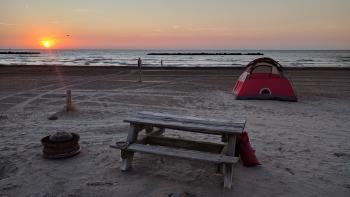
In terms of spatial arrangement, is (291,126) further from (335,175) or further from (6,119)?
(6,119)

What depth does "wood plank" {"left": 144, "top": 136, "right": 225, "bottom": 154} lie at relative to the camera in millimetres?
5518

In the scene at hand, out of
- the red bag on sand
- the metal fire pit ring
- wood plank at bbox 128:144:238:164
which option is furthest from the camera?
the metal fire pit ring

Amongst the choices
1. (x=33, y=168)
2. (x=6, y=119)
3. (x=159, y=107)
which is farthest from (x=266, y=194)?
(x=6, y=119)

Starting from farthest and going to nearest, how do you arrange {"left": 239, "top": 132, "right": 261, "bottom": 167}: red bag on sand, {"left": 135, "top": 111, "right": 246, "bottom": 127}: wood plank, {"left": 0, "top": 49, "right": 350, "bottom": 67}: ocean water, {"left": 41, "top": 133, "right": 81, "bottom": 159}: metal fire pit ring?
1. {"left": 0, "top": 49, "right": 350, "bottom": 67}: ocean water
2. {"left": 41, "top": 133, "right": 81, "bottom": 159}: metal fire pit ring
3. {"left": 239, "top": 132, "right": 261, "bottom": 167}: red bag on sand
4. {"left": 135, "top": 111, "right": 246, "bottom": 127}: wood plank

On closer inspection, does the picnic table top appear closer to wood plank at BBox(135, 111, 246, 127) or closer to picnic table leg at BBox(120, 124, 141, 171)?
A: wood plank at BBox(135, 111, 246, 127)

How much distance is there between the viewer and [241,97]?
12.2 m

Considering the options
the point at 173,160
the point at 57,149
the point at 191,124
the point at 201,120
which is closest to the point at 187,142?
the point at 173,160

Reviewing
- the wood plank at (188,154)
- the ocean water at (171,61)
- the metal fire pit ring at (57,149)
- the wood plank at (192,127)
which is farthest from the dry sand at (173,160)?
the ocean water at (171,61)

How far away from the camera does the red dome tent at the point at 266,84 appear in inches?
474

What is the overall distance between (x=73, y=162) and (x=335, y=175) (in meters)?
4.33

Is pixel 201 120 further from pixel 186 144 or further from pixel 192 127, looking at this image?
pixel 186 144

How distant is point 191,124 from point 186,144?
0.79 m

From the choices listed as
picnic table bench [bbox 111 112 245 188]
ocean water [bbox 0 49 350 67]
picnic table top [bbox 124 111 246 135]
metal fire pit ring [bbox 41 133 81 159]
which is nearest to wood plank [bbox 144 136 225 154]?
picnic table bench [bbox 111 112 245 188]

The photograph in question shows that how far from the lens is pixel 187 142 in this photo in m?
5.64
